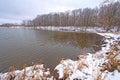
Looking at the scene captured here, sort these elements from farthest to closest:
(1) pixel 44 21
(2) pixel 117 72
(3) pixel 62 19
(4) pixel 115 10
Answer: (1) pixel 44 21
(3) pixel 62 19
(4) pixel 115 10
(2) pixel 117 72

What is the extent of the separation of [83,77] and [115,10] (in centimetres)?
4443

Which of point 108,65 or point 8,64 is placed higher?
point 108,65

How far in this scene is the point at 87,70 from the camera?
705cm

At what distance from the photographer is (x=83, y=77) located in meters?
6.26

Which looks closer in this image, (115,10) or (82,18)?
(115,10)

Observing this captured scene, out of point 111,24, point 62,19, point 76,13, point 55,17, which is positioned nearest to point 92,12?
point 76,13

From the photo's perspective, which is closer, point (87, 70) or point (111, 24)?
point (87, 70)

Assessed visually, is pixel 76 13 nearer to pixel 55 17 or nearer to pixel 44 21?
pixel 55 17

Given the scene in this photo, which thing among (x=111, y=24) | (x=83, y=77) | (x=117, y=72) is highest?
(x=111, y=24)

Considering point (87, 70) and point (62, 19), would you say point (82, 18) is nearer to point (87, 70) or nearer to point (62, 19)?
point (62, 19)

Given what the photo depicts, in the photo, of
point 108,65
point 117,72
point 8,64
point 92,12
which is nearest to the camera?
point 117,72

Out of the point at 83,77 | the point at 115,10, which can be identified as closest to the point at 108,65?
the point at 83,77

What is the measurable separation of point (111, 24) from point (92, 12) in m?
38.5

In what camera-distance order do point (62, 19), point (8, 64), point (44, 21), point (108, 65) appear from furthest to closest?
1. point (44, 21)
2. point (62, 19)
3. point (8, 64)
4. point (108, 65)
